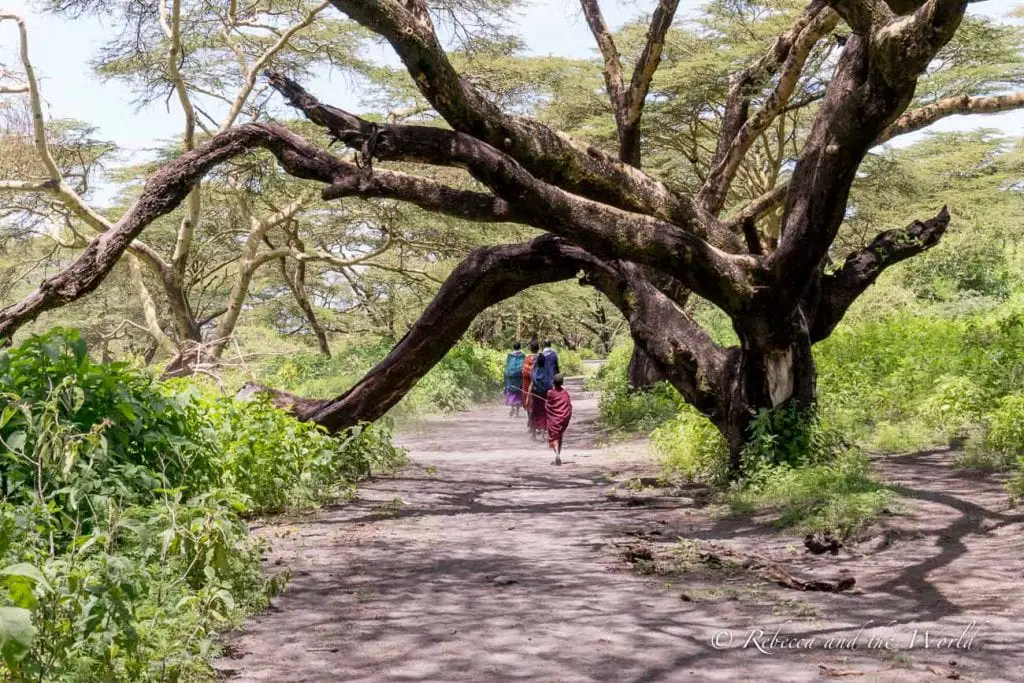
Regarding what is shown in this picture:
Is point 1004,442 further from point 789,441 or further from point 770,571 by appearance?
point 770,571

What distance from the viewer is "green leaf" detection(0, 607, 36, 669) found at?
2652mm

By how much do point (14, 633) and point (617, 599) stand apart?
10.1ft

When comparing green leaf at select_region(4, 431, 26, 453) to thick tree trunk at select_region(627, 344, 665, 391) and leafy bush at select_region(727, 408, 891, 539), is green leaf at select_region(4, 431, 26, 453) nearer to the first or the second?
leafy bush at select_region(727, 408, 891, 539)

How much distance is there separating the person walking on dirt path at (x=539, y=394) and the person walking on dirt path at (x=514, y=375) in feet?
5.93

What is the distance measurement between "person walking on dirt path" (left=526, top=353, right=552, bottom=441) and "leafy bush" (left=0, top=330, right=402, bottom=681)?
20.8 feet

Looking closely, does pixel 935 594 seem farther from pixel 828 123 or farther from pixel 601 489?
pixel 601 489

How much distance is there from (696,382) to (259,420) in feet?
12.2

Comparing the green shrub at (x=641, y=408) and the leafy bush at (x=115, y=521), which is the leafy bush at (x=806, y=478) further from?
the green shrub at (x=641, y=408)

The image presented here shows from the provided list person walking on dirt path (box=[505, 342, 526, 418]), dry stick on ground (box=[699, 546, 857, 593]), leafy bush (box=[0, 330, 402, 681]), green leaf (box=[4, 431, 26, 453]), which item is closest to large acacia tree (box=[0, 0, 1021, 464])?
leafy bush (box=[0, 330, 402, 681])

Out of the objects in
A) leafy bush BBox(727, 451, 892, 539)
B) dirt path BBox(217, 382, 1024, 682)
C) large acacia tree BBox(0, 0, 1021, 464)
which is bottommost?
dirt path BBox(217, 382, 1024, 682)

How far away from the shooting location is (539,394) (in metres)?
13.6

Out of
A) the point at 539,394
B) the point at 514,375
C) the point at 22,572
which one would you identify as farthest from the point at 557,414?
the point at 22,572

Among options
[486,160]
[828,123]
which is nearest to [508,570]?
[486,160]

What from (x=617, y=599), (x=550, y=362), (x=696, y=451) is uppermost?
(x=550, y=362)
